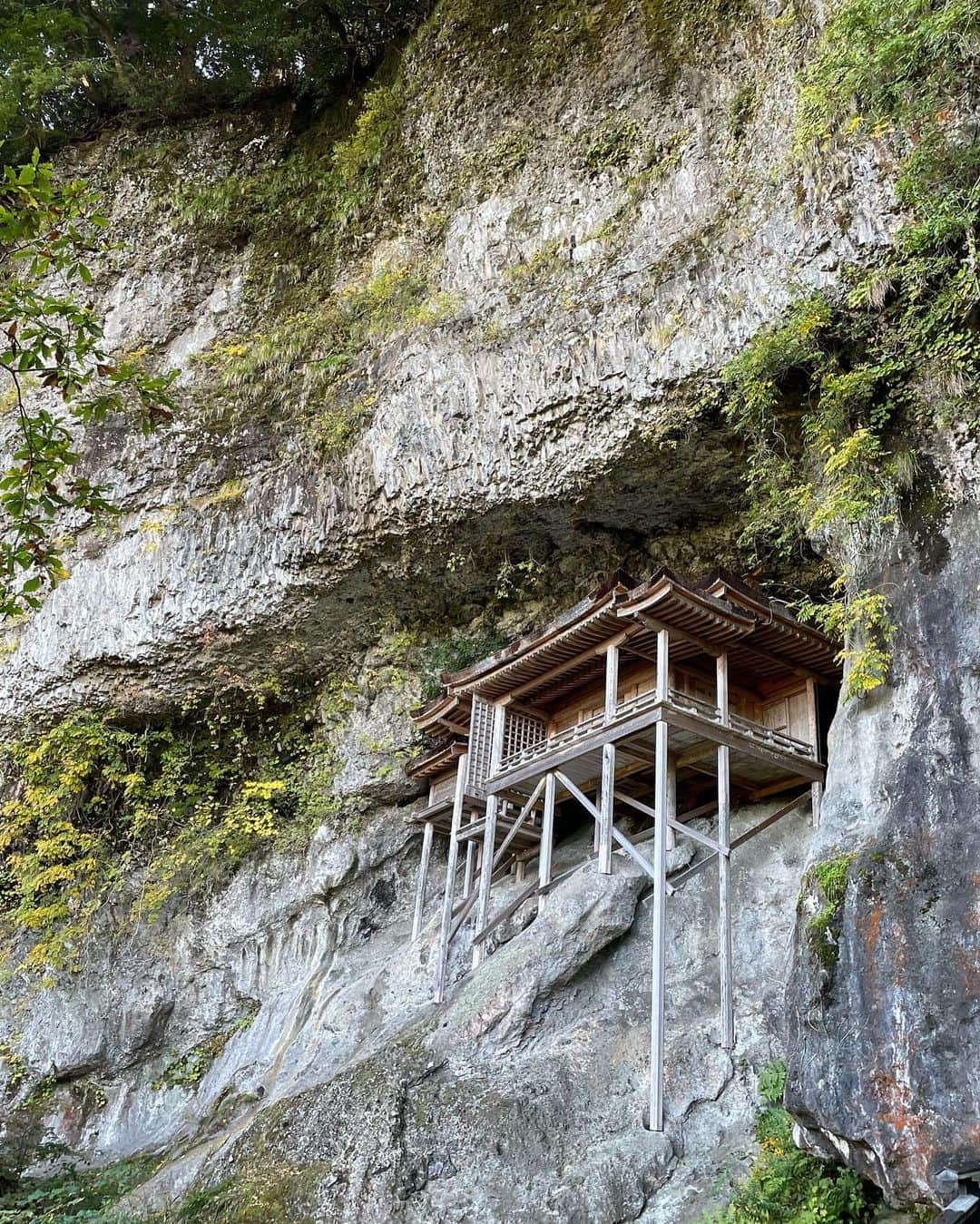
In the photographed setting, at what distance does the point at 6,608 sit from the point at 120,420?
1544 cm

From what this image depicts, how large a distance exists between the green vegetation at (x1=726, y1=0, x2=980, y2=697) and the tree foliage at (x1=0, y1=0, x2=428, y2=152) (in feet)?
45.5

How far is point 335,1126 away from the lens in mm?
11461

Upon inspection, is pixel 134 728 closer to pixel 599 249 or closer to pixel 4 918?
pixel 4 918

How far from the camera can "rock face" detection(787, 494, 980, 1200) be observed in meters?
7.98

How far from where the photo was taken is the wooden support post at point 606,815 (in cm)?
1261

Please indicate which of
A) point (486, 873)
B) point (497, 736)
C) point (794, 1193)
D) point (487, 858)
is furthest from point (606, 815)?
point (794, 1193)

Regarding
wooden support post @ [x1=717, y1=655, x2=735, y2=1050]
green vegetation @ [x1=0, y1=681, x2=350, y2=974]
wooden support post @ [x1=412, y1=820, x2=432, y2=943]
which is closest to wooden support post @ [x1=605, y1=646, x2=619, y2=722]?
wooden support post @ [x1=717, y1=655, x2=735, y2=1050]

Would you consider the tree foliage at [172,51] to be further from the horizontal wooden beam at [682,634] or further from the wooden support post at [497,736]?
the horizontal wooden beam at [682,634]

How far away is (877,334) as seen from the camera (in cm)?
1201

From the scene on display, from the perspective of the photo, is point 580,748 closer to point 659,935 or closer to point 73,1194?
point 659,935

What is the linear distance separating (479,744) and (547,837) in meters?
2.18

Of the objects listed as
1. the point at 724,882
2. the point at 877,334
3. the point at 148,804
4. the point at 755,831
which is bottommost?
the point at 724,882

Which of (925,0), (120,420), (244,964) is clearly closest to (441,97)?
(120,420)

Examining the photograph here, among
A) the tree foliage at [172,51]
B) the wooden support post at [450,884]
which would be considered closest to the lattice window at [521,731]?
the wooden support post at [450,884]
